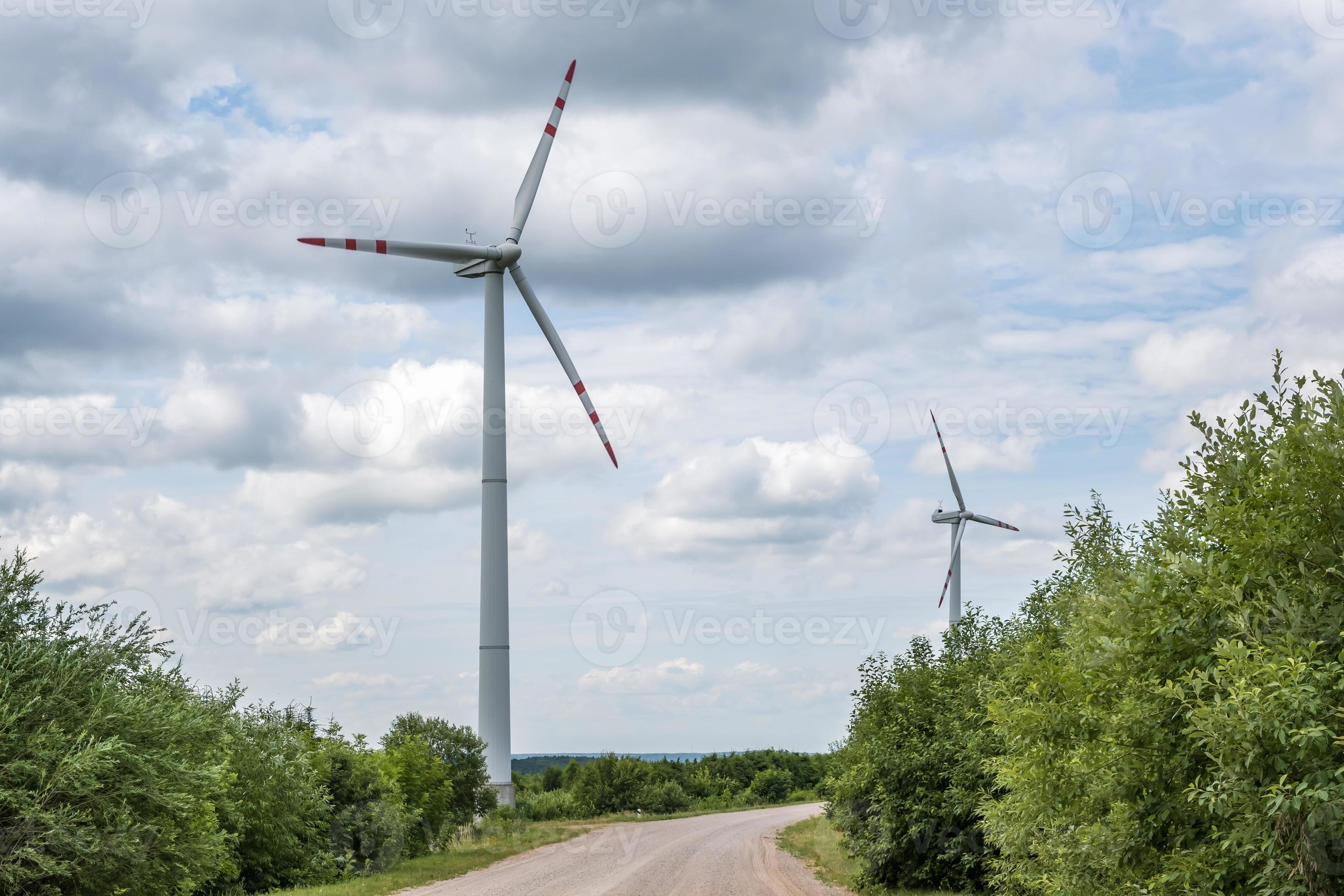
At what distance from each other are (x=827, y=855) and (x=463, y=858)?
11397 millimetres

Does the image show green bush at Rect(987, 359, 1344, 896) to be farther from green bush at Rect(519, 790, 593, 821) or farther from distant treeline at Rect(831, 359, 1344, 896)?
green bush at Rect(519, 790, 593, 821)

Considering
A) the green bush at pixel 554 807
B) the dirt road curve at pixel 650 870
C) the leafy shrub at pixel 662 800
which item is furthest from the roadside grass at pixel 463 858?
the leafy shrub at pixel 662 800

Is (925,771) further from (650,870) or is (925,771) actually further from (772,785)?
(772,785)

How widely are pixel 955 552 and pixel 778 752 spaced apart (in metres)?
59.0

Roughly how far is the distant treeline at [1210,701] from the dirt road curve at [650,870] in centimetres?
1248

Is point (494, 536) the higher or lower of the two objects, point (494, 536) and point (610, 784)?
the higher

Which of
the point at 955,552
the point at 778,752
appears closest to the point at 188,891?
the point at 955,552

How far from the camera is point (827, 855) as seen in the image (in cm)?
3481

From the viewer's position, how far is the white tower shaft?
40.9 metres

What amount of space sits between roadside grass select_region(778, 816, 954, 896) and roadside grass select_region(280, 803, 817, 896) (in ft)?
29.4

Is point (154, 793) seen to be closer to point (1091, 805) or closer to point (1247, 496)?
point (1091, 805)

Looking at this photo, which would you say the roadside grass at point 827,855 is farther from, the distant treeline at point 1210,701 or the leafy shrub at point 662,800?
the leafy shrub at point 662,800

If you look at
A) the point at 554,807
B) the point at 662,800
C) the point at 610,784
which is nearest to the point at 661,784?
the point at 662,800

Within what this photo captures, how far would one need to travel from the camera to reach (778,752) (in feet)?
372
